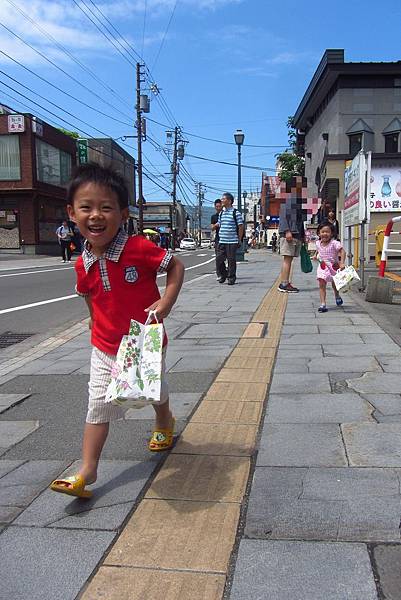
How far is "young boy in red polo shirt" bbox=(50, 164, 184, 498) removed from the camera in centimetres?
278

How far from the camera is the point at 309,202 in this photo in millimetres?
11188

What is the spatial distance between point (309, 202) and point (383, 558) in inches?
377

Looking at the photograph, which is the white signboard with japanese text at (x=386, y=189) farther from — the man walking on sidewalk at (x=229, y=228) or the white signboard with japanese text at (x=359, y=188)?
the man walking on sidewalk at (x=229, y=228)

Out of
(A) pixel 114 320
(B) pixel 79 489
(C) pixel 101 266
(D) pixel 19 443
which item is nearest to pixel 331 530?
(B) pixel 79 489

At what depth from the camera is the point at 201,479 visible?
2906mm

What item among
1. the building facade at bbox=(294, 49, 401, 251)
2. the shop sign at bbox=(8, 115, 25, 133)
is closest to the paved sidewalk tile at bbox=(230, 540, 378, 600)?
the building facade at bbox=(294, 49, 401, 251)

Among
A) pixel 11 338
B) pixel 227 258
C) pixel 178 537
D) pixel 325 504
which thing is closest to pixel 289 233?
pixel 227 258

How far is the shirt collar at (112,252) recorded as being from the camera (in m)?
2.86

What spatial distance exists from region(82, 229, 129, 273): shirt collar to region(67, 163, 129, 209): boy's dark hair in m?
0.16

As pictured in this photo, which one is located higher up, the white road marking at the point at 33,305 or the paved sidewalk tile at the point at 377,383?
the paved sidewalk tile at the point at 377,383

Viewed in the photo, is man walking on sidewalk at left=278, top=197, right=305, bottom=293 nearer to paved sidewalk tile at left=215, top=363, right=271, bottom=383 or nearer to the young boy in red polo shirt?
paved sidewalk tile at left=215, top=363, right=271, bottom=383

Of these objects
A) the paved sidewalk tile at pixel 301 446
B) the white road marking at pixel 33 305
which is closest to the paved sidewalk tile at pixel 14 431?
the paved sidewalk tile at pixel 301 446

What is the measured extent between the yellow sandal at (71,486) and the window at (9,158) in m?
32.6

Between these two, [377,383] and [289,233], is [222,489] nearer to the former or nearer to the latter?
[377,383]
